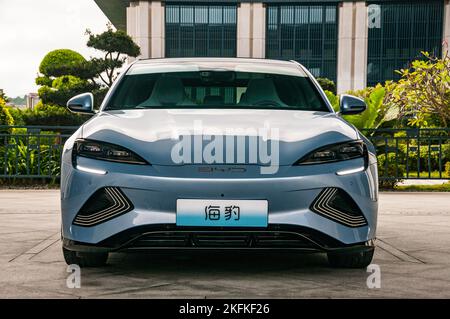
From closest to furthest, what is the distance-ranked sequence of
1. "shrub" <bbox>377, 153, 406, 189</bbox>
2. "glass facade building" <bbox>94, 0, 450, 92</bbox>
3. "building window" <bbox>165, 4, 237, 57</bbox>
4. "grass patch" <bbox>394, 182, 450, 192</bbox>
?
"grass patch" <bbox>394, 182, 450, 192</bbox> → "shrub" <bbox>377, 153, 406, 189</bbox> → "glass facade building" <bbox>94, 0, 450, 92</bbox> → "building window" <bbox>165, 4, 237, 57</bbox>

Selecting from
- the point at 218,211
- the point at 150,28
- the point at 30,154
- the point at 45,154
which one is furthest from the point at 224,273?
the point at 150,28

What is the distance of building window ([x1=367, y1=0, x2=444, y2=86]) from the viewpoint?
1993 inches

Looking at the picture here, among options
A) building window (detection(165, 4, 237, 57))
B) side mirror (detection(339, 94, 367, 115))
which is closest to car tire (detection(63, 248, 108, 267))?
side mirror (detection(339, 94, 367, 115))

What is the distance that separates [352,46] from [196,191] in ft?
156

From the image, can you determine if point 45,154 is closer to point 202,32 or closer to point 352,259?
point 352,259

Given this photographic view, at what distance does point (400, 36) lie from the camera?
168 ft

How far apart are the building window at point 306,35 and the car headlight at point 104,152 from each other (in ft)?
154

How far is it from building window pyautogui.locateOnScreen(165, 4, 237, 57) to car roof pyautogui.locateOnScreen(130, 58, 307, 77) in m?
45.6

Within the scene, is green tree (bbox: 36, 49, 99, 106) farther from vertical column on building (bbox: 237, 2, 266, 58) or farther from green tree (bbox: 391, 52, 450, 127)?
green tree (bbox: 391, 52, 450, 127)

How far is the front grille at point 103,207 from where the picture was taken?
14.2 ft

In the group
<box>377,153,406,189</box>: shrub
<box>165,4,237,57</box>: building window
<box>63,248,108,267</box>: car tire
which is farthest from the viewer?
<box>165,4,237,57</box>: building window

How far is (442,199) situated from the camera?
38.4 ft
